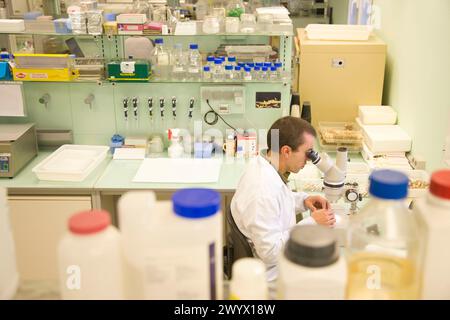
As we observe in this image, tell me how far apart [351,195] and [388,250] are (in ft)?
4.53

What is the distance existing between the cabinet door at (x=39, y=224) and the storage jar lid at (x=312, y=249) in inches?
87.5

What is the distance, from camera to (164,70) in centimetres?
333

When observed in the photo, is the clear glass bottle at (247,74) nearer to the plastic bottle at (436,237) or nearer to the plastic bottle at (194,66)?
the plastic bottle at (194,66)

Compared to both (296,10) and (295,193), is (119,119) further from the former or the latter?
(296,10)

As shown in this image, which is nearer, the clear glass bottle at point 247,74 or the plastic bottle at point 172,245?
the plastic bottle at point 172,245

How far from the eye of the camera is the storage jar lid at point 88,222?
0.87 metres

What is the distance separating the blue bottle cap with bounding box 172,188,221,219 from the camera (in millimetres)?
875

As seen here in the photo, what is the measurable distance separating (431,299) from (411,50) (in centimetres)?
277

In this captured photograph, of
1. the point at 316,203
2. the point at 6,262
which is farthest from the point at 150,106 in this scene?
the point at 6,262

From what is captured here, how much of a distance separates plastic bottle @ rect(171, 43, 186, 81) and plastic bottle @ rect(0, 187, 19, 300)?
2161 mm

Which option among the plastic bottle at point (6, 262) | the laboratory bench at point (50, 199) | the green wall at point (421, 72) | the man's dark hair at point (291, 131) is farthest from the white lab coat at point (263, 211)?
the plastic bottle at point (6, 262)

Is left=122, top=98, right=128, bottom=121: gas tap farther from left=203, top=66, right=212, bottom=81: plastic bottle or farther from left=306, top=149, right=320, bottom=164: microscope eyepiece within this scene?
left=306, top=149, right=320, bottom=164: microscope eyepiece

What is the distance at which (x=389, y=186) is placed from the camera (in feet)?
3.11

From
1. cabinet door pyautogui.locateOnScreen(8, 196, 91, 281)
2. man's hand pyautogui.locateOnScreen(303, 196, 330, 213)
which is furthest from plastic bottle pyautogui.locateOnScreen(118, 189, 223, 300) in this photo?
cabinet door pyautogui.locateOnScreen(8, 196, 91, 281)
